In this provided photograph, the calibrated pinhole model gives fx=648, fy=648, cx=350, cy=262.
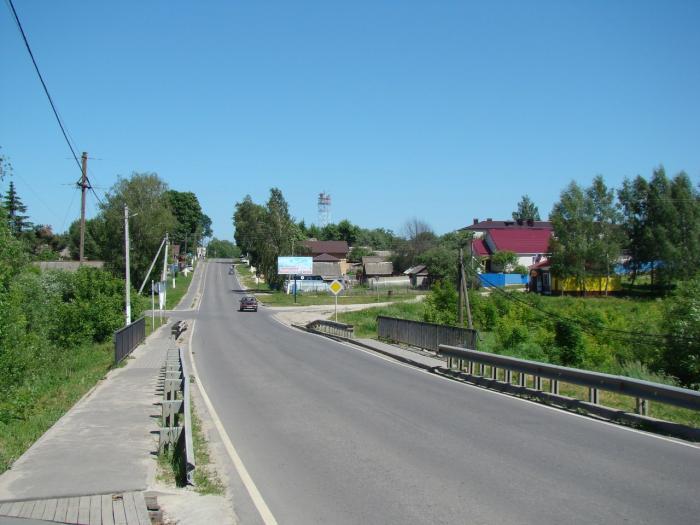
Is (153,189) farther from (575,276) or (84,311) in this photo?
(575,276)

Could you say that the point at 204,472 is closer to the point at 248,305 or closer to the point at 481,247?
the point at 248,305

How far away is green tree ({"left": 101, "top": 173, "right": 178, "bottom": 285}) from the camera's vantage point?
6781cm

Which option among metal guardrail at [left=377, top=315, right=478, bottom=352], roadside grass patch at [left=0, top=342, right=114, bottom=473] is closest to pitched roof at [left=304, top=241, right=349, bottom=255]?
metal guardrail at [left=377, top=315, right=478, bottom=352]

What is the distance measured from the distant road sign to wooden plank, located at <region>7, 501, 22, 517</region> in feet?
262

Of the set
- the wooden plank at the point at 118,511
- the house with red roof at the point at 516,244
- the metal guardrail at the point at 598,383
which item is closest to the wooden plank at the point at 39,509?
the wooden plank at the point at 118,511

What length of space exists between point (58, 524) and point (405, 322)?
2173 cm

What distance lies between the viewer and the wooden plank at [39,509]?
21.4 feet

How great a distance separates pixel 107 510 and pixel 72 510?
0.35 m

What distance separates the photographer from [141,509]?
22.3ft

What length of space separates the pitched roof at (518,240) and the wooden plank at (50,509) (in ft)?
294

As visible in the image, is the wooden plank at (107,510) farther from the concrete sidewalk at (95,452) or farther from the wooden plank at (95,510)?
the concrete sidewalk at (95,452)

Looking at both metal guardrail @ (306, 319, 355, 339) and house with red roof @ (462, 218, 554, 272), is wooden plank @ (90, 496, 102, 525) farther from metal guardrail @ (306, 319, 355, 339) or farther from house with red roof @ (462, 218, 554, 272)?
house with red roof @ (462, 218, 554, 272)

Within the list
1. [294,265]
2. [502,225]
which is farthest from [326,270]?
[502,225]

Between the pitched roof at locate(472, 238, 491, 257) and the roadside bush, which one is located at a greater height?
the pitched roof at locate(472, 238, 491, 257)
